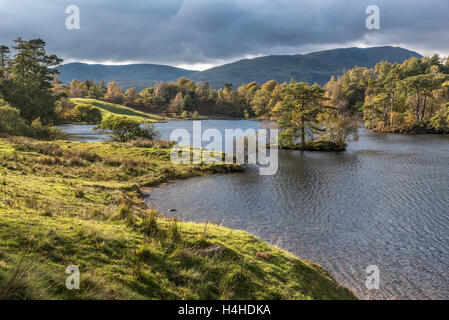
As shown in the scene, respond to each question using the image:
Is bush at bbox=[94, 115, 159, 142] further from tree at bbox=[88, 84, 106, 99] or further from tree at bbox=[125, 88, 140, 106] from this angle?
tree at bbox=[88, 84, 106, 99]

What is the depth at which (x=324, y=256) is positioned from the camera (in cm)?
1265

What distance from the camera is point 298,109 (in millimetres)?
49656

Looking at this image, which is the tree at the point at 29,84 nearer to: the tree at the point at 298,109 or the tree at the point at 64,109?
the tree at the point at 64,109

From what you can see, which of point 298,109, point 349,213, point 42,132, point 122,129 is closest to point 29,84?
point 42,132

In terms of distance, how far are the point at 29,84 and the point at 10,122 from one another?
26.1 metres

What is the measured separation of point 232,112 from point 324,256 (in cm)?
13780

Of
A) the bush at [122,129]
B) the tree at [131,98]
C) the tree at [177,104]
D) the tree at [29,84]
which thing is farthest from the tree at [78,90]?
the bush at [122,129]

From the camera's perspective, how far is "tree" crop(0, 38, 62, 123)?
5831 centimetres

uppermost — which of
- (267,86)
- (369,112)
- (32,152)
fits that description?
(267,86)

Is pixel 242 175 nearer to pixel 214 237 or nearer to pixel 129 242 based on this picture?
pixel 214 237

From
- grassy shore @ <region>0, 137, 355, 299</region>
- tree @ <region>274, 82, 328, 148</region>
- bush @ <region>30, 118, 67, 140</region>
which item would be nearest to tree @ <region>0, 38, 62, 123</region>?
bush @ <region>30, 118, 67, 140</region>

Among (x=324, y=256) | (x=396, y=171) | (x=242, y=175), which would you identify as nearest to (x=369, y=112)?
(x=396, y=171)

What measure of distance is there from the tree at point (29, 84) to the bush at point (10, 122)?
60.4ft
